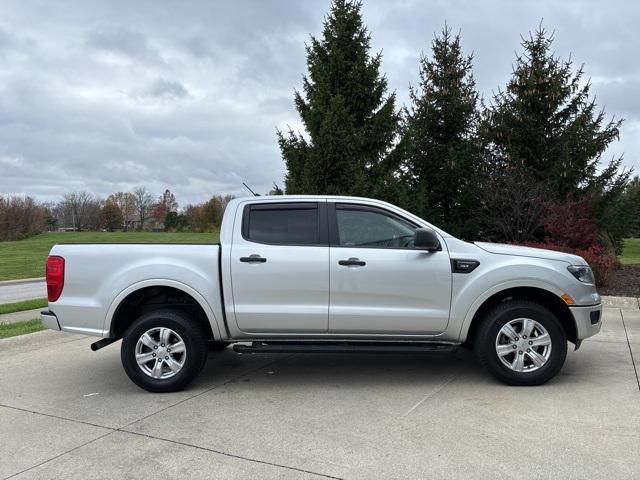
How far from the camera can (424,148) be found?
702 inches

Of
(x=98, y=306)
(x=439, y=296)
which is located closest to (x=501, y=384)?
(x=439, y=296)

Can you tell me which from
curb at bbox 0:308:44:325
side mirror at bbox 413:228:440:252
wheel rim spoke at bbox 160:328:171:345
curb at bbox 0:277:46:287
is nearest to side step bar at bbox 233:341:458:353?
wheel rim spoke at bbox 160:328:171:345

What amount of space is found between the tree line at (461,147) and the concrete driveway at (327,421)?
783 centimetres

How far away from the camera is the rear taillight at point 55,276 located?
16.9 ft

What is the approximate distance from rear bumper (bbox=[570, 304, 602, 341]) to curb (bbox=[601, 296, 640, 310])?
16.3 feet

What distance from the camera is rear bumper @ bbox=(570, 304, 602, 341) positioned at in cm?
505

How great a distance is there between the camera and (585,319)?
5.07m

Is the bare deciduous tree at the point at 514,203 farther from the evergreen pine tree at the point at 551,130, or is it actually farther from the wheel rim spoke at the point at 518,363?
the wheel rim spoke at the point at 518,363

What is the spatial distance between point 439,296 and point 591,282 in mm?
1564

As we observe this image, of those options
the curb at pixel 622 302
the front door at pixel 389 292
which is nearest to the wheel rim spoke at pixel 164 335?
the front door at pixel 389 292

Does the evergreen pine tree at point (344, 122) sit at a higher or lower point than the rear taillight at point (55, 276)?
higher

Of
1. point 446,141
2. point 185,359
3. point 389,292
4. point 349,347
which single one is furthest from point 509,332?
point 446,141

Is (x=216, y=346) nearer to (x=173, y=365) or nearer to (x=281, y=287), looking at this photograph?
(x=173, y=365)

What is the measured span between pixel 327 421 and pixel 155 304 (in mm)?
2200
